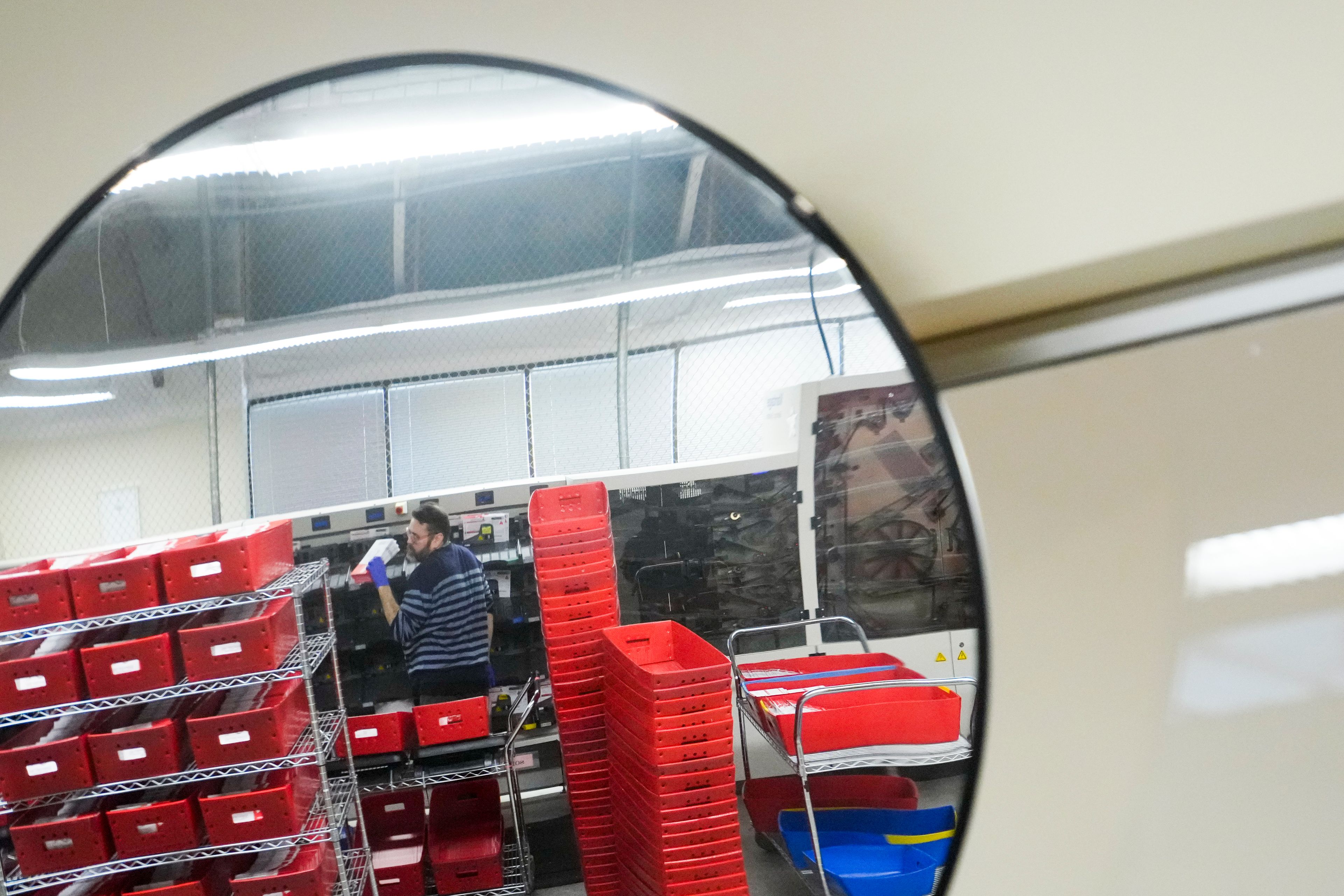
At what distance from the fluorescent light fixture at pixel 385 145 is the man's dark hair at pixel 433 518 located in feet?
1.02

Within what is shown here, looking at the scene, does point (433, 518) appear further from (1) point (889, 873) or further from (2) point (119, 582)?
(1) point (889, 873)

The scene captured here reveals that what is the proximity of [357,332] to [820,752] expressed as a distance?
0.58m

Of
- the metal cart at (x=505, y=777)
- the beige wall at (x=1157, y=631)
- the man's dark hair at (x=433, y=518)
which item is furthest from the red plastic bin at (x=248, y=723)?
the beige wall at (x=1157, y=631)

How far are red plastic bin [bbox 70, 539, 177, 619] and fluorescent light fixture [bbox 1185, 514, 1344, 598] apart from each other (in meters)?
0.87

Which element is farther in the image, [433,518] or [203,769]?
[203,769]

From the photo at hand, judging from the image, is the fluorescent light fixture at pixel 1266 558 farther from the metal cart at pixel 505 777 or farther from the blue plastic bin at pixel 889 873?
the metal cart at pixel 505 777

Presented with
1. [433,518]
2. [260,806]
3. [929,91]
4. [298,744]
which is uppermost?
[929,91]

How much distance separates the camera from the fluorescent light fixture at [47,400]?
609 mm

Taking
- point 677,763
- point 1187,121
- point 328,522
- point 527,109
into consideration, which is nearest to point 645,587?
point 677,763

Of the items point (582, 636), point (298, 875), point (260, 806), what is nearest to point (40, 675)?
point (298, 875)

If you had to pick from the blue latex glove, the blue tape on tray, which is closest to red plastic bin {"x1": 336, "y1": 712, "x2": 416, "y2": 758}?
the blue latex glove

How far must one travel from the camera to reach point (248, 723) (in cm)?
90

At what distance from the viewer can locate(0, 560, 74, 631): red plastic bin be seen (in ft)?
2.01

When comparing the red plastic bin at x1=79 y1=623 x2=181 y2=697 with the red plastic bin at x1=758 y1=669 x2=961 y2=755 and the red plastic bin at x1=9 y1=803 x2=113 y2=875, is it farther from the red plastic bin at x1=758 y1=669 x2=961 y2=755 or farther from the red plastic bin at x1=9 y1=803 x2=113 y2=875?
the red plastic bin at x1=758 y1=669 x2=961 y2=755
